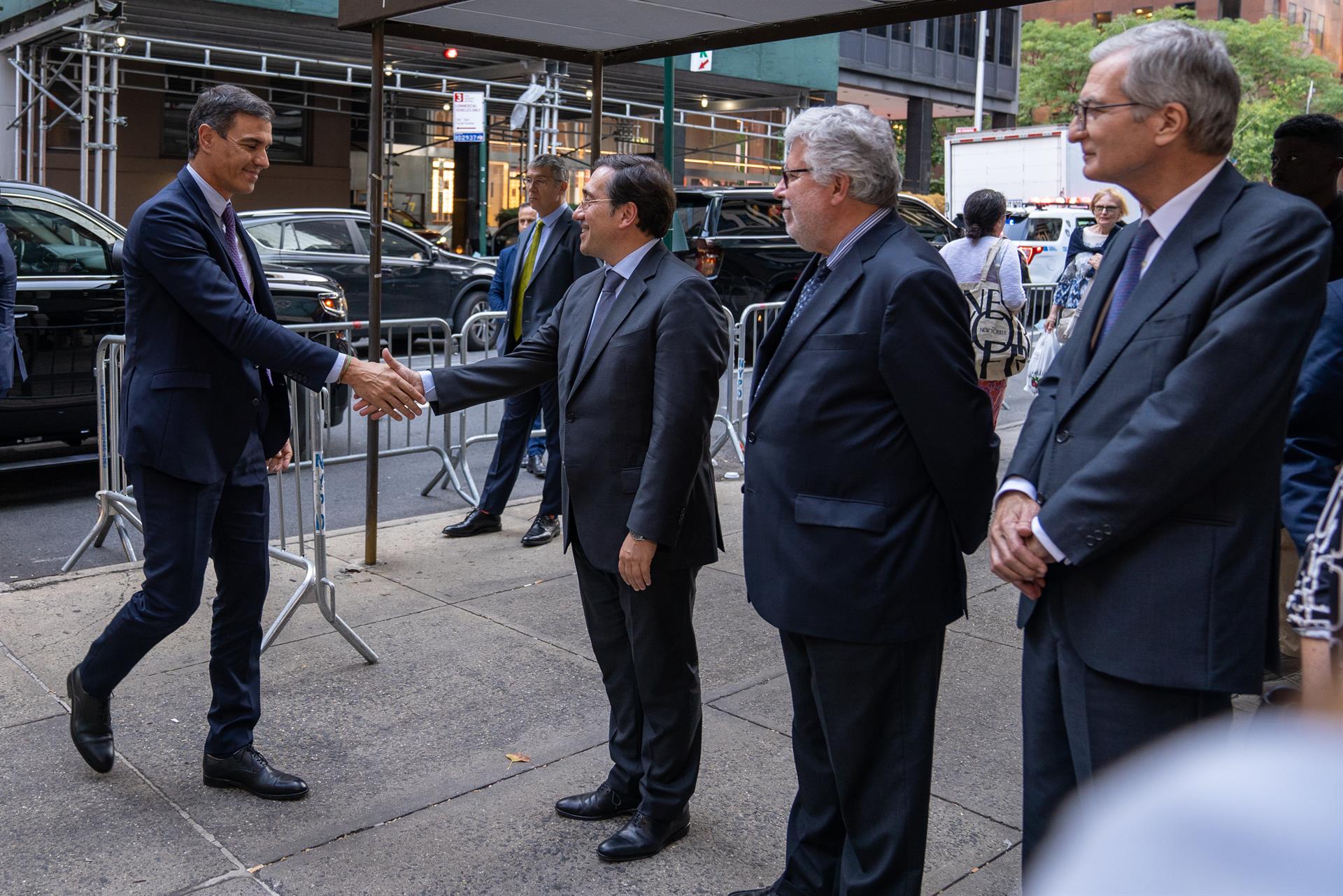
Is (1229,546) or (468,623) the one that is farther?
(468,623)

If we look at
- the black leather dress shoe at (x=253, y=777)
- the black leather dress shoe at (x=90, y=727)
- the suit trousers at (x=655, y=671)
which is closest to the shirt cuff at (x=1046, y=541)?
the suit trousers at (x=655, y=671)

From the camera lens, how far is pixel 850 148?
2893 millimetres

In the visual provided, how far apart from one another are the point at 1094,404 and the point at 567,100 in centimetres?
2345

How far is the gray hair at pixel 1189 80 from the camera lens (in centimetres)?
232

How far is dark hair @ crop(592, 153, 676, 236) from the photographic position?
11.7ft

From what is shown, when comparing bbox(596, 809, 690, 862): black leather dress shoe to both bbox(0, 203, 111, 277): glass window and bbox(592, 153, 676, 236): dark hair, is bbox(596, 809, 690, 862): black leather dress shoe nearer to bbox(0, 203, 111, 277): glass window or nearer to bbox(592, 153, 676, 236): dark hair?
bbox(592, 153, 676, 236): dark hair

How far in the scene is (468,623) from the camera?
5547mm

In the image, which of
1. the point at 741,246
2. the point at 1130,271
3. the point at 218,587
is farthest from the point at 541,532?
the point at 741,246

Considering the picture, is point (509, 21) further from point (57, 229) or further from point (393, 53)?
point (393, 53)

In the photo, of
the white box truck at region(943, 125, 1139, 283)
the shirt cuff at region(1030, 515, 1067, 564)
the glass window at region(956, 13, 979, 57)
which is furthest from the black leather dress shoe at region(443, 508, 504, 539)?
the glass window at region(956, 13, 979, 57)

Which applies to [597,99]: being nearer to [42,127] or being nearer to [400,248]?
[400,248]

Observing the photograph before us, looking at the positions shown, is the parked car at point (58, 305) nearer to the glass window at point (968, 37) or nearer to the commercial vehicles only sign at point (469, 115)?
the commercial vehicles only sign at point (469, 115)

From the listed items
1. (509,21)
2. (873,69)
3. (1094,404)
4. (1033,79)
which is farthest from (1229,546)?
(1033,79)

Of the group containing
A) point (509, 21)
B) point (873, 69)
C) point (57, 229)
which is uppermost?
point (873, 69)
